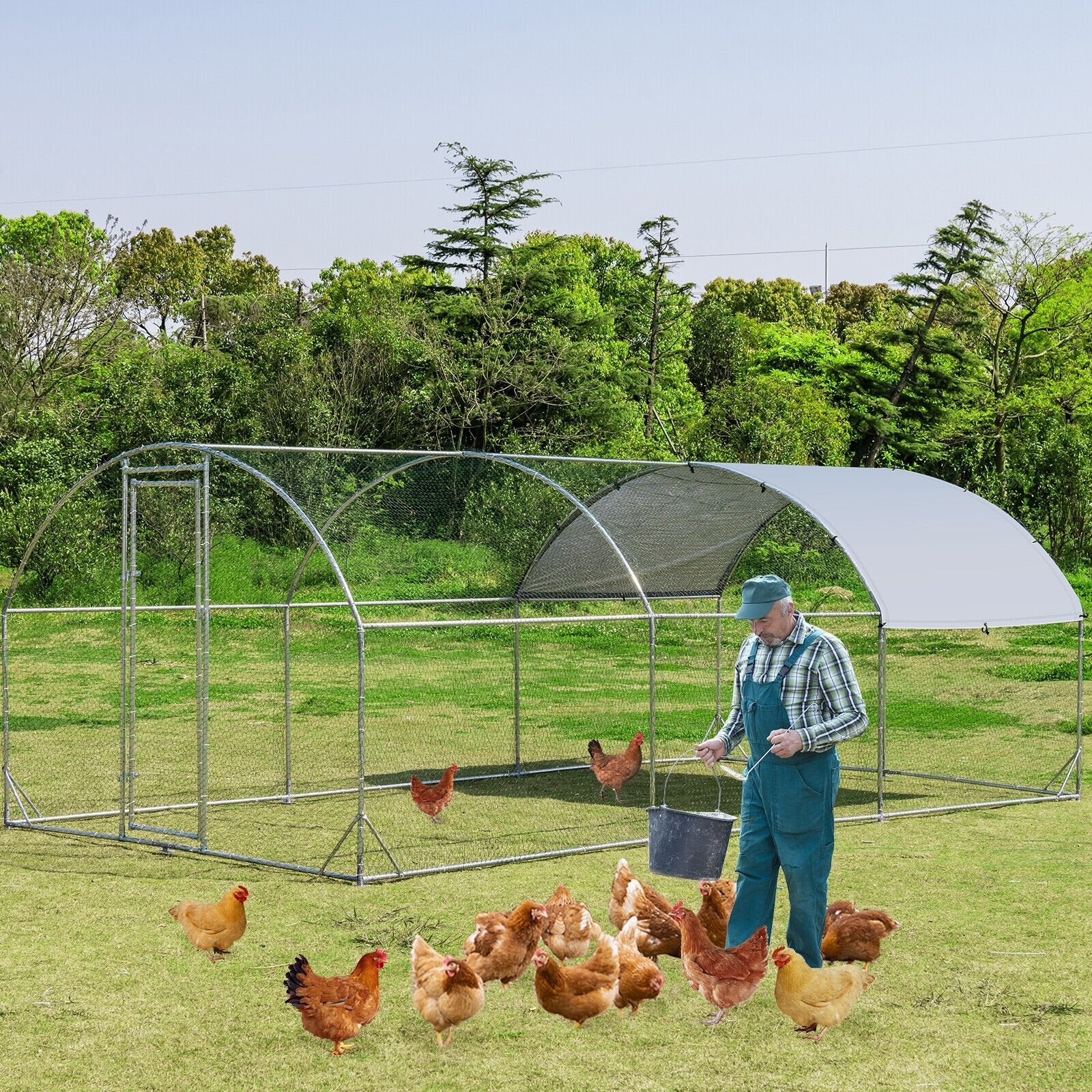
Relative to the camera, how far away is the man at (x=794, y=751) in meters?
5.58

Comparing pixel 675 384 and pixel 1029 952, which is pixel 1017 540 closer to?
pixel 1029 952

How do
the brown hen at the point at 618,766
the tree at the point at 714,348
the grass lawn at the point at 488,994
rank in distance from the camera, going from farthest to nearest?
the tree at the point at 714,348 < the brown hen at the point at 618,766 < the grass lawn at the point at 488,994

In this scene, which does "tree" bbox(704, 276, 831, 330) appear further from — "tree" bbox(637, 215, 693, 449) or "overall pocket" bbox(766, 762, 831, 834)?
"overall pocket" bbox(766, 762, 831, 834)

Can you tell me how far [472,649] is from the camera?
915 inches

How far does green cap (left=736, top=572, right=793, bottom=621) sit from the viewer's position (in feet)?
18.4

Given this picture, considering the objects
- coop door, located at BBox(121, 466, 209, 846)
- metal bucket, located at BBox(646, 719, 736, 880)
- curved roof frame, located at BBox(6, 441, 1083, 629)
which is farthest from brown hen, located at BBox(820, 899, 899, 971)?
coop door, located at BBox(121, 466, 209, 846)

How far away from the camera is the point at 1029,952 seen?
6.94 metres

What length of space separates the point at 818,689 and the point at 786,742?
305mm

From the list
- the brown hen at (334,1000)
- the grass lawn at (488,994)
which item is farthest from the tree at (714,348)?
the brown hen at (334,1000)

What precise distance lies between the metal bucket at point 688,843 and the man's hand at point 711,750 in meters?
0.26

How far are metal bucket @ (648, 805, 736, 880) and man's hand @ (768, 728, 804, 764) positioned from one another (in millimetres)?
561

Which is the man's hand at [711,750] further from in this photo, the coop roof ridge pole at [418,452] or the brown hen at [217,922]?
the coop roof ridge pole at [418,452]

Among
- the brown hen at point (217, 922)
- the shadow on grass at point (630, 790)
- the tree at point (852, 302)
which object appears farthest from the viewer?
the tree at point (852, 302)

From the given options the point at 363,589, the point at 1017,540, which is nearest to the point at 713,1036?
the point at 1017,540
